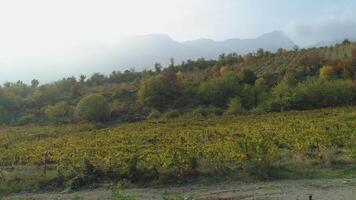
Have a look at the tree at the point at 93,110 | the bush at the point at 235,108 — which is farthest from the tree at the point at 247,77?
the tree at the point at 93,110

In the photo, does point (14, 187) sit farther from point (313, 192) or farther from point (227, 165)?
point (313, 192)

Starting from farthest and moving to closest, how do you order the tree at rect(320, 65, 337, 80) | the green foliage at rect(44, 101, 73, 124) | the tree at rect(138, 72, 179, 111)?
the tree at rect(138, 72, 179, 111)
the tree at rect(320, 65, 337, 80)
the green foliage at rect(44, 101, 73, 124)

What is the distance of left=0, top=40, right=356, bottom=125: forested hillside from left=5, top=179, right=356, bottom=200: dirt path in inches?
1893

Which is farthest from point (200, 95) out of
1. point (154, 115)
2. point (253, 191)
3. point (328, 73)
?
point (253, 191)

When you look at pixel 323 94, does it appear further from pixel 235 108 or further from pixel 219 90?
pixel 219 90

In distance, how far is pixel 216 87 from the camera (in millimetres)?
79250

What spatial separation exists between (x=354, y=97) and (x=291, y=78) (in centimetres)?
1208

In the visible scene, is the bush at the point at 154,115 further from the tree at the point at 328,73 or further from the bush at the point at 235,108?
the tree at the point at 328,73

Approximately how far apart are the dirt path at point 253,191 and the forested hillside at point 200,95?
4808 centimetres

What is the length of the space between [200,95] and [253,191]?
60.9 m

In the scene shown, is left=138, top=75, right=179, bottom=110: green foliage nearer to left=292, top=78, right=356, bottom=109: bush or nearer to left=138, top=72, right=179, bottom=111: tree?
left=138, top=72, right=179, bottom=111: tree

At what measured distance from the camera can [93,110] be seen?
240 feet

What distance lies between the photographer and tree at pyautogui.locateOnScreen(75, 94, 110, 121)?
240 ft

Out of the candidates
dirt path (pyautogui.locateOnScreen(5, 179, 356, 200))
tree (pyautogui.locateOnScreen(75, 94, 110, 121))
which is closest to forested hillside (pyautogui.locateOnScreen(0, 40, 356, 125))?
tree (pyautogui.locateOnScreen(75, 94, 110, 121))
